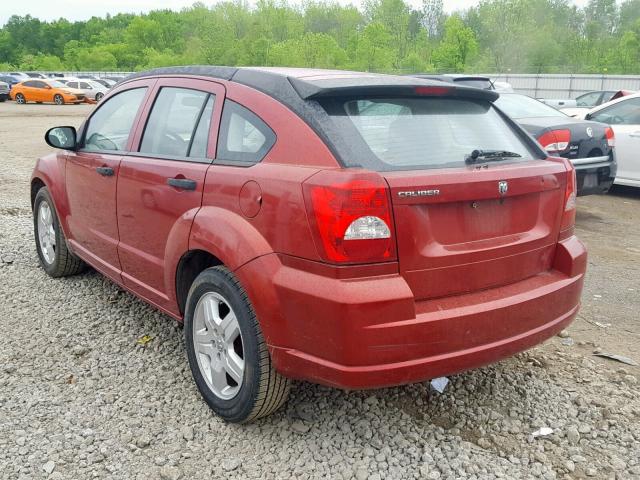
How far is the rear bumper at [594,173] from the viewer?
737cm

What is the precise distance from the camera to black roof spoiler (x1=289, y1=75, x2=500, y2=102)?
2836 millimetres

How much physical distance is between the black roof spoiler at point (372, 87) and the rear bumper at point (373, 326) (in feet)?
2.54

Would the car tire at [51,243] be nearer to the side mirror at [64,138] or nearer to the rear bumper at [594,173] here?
the side mirror at [64,138]

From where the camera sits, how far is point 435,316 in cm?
263

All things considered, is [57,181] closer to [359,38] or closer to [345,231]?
[345,231]

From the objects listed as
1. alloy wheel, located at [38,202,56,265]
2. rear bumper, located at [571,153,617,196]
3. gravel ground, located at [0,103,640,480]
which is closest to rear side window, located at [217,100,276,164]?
gravel ground, located at [0,103,640,480]

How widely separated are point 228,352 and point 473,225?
130 centimetres

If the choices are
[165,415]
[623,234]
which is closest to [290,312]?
[165,415]

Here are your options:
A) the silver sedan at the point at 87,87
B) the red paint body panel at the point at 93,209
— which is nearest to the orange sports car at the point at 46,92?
the silver sedan at the point at 87,87

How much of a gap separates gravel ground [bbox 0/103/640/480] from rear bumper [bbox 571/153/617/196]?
3235 mm

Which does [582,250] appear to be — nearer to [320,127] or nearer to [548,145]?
[320,127]

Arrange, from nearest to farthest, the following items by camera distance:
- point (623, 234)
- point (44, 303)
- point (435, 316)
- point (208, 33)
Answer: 1. point (435, 316)
2. point (44, 303)
3. point (623, 234)
4. point (208, 33)

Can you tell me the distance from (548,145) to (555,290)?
190 inches

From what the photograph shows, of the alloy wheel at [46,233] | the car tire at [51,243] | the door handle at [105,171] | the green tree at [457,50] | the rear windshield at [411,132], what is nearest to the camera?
the rear windshield at [411,132]
